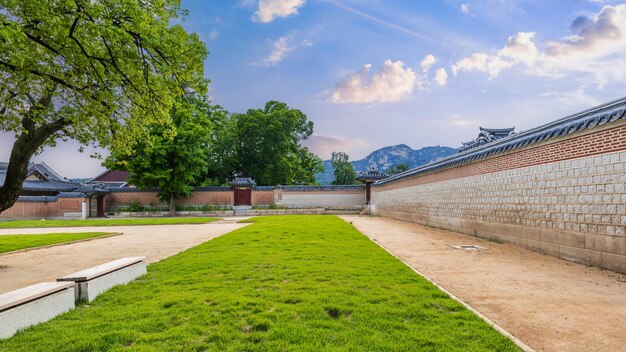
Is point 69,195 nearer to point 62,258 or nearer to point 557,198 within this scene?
point 62,258

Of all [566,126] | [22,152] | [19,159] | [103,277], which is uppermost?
[566,126]

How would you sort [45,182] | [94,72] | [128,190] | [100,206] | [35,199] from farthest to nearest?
1. [45,182]
2. [128,190]
3. [100,206]
4. [35,199]
5. [94,72]

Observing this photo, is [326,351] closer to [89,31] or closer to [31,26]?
[89,31]

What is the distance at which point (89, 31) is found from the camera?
5637mm

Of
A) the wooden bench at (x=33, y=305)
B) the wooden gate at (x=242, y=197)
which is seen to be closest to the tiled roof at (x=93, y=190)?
the wooden gate at (x=242, y=197)

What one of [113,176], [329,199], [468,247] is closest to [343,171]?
[329,199]

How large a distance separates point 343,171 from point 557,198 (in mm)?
45724

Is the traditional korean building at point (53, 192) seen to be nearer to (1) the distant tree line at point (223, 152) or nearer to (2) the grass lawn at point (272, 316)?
(1) the distant tree line at point (223, 152)

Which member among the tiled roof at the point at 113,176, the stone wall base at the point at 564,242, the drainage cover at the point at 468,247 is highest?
the tiled roof at the point at 113,176

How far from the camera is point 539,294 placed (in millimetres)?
4297

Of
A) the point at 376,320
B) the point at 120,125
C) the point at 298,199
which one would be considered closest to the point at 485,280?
the point at 376,320

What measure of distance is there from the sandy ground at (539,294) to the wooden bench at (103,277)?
4.35 meters

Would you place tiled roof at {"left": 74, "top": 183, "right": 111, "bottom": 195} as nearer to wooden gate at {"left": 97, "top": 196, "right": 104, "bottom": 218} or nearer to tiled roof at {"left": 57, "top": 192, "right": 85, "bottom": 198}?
tiled roof at {"left": 57, "top": 192, "right": 85, "bottom": 198}

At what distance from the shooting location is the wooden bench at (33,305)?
302 cm
